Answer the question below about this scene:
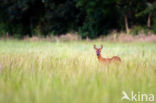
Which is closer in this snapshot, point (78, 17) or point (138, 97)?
point (138, 97)

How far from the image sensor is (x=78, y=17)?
69.7 feet

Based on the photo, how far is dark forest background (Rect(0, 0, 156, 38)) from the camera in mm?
18311

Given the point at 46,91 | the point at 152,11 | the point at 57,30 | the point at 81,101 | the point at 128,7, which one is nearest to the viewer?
the point at 81,101

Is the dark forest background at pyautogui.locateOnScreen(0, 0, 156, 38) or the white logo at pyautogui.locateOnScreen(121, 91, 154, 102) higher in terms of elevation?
the dark forest background at pyautogui.locateOnScreen(0, 0, 156, 38)

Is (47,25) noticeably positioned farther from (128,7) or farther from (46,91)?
(46,91)

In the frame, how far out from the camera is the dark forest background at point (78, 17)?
60.1ft

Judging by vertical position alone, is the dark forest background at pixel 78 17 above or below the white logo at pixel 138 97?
above

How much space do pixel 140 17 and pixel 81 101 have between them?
744 inches

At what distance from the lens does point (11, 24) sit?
2502cm

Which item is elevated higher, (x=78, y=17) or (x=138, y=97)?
(x=78, y=17)

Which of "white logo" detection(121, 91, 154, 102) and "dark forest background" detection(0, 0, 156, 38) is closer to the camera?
"white logo" detection(121, 91, 154, 102)

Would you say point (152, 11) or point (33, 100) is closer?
point (33, 100)

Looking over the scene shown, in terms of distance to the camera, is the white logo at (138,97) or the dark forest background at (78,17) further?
the dark forest background at (78,17)

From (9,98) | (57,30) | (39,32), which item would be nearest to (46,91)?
(9,98)
